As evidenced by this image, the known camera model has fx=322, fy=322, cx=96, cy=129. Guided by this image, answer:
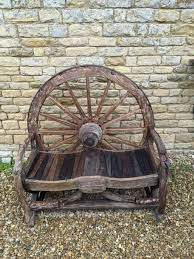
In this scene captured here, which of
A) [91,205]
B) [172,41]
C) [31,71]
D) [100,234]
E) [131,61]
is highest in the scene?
[172,41]

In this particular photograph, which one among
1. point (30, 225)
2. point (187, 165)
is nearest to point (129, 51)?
point (187, 165)

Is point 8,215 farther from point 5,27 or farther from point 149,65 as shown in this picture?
point 149,65

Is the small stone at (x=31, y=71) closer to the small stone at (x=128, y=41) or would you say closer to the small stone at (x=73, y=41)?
the small stone at (x=73, y=41)

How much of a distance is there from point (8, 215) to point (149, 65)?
2.09 metres

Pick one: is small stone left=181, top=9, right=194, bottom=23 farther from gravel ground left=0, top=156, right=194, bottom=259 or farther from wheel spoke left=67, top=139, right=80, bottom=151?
gravel ground left=0, top=156, right=194, bottom=259

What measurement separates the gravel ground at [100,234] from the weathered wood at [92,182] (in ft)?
1.50

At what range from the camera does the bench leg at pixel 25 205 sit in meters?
2.73

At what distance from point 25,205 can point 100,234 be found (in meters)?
0.73

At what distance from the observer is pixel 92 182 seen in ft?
9.08

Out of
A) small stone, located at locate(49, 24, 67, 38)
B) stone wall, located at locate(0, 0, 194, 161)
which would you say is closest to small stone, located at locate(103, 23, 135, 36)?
stone wall, located at locate(0, 0, 194, 161)

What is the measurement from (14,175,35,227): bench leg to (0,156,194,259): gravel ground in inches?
2.9

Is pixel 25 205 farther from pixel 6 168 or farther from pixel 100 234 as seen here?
pixel 6 168

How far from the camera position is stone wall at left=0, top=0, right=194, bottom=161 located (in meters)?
3.10

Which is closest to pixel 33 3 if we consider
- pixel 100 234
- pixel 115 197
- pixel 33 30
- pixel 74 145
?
pixel 33 30
